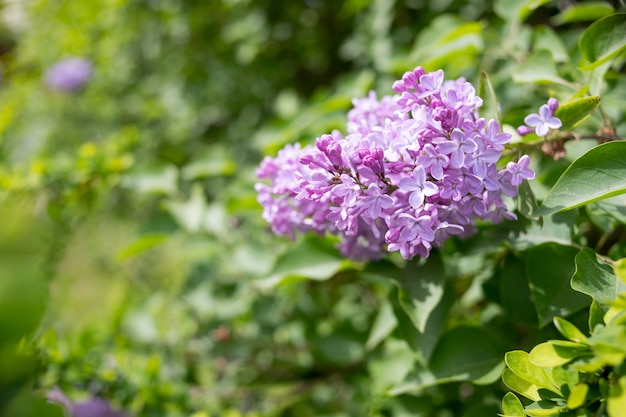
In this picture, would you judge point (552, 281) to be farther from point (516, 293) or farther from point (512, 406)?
point (512, 406)

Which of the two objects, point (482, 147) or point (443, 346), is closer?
point (482, 147)

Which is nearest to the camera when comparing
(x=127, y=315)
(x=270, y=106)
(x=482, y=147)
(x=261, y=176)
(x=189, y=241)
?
(x=482, y=147)

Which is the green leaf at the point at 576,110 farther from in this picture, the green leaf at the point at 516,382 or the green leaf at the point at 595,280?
the green leaf at the point at 516,382

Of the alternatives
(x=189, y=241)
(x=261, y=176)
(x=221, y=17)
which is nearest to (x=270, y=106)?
(x=221, y=17)

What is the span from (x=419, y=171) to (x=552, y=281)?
263 millimetres

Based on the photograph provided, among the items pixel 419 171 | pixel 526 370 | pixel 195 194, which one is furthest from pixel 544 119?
pixel 195 194

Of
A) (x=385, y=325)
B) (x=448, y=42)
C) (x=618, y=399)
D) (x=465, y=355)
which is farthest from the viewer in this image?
(x=448, y=42)

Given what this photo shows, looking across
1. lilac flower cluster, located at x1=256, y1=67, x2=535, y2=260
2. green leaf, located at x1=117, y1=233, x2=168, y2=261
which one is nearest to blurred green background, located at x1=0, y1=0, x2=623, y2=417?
green leaf, located at x1=117, y1=233, x2=168, y2=261

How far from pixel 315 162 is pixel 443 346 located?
363mm

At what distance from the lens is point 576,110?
69 centimetres

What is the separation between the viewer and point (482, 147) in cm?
62

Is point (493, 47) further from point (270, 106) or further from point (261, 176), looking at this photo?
point (270, 106)

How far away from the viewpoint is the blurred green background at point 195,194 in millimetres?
1091

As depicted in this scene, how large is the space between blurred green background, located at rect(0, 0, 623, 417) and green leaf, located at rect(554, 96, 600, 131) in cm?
11
